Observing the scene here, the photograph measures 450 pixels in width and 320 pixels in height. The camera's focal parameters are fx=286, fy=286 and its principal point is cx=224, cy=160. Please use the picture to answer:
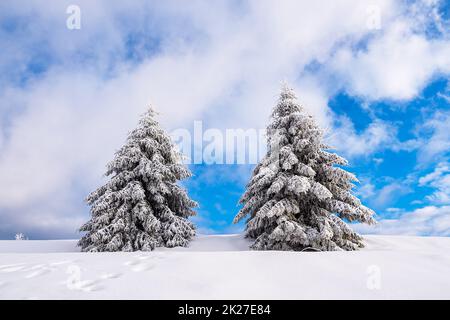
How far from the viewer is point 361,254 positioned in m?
5.97

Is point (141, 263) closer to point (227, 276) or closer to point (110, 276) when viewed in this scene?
point (110, 276)

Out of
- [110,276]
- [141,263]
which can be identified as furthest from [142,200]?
[110,276]

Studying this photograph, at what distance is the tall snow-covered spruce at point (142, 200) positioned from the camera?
13.2 meters

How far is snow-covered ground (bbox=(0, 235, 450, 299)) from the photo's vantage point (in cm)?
385

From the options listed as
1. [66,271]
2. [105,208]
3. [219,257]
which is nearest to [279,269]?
[219,257]

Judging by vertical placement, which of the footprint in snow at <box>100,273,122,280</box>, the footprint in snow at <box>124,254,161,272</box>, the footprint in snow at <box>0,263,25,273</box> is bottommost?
the footprint in snow at <box>0,263,25,273</box>

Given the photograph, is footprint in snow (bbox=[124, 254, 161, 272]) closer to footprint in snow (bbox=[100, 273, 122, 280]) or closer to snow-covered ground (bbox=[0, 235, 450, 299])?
snow-covered ground (bbox=[0, 235, 450, 299])

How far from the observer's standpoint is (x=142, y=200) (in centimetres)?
1381

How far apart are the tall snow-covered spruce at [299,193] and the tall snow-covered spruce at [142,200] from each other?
138 inches

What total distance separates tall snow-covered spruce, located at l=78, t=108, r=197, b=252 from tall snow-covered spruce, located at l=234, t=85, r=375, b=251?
138 inches

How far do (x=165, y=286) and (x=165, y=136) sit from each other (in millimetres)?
12863

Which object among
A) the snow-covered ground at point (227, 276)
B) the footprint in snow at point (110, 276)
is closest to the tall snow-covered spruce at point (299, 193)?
the snow-covered ground at point (227, 276)

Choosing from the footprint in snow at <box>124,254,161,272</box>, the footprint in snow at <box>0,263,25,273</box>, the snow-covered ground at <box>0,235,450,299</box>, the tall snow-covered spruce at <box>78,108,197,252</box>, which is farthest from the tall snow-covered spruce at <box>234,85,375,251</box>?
the footprint in snow at <box>0,263,25,273</box>
